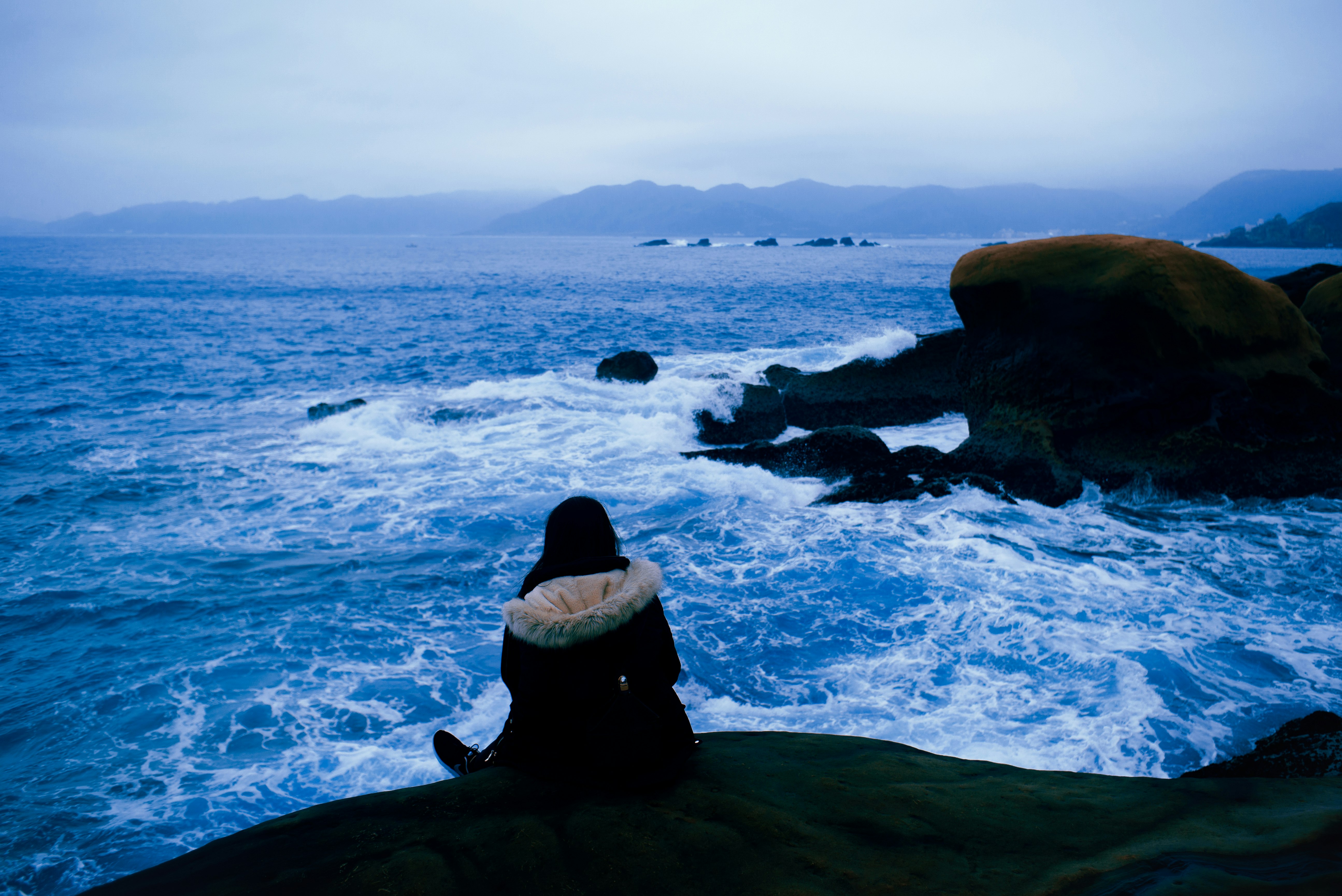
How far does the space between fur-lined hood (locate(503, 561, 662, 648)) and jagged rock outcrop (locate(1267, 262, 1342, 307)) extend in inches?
804

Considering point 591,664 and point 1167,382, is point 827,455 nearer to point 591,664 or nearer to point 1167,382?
point 1167,382

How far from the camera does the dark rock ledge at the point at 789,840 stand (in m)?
2.44

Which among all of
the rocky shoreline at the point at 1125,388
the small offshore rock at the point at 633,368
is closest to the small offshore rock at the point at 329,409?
the small offshore rock at the point at 633,368

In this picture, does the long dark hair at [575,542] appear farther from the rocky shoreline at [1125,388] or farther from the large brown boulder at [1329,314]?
the large brown boulder at [1329,314]

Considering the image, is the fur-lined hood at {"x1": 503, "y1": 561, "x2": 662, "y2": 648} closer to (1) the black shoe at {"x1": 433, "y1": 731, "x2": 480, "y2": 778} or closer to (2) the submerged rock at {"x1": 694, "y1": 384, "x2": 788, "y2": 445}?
(1) the black shoe at {"x1": 433, "y1": 731, "x2": 480, "y2": 778}

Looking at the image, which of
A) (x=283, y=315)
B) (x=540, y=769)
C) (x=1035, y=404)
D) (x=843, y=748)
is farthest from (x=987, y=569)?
(x=283, y=315)

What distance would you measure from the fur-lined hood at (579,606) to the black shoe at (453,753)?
103 centimetres

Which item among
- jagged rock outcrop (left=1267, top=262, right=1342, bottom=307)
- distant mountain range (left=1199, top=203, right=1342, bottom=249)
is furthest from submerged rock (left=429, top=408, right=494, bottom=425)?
distant mountain range (left=1199, top=203, right=1342, bottom=249)

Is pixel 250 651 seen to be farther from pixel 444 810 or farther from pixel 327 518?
pixel 444 810

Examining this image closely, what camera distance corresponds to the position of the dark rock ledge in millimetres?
2443

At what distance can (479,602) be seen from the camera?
26.1 ft

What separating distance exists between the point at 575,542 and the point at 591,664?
0.51 metres

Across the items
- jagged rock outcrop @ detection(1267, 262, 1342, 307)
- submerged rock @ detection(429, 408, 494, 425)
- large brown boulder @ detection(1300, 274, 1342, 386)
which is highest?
jagged rock outcrop @ detection(1267, 262, 1342, 307)

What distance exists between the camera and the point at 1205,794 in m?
3.14
